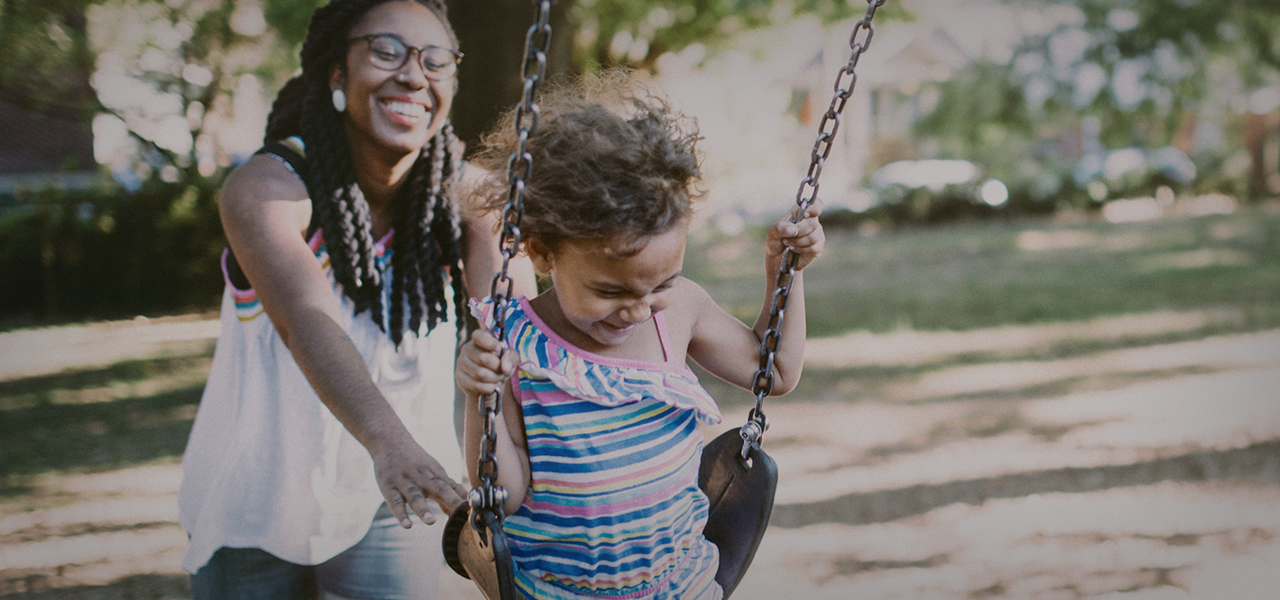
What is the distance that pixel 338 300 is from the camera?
2150 mm

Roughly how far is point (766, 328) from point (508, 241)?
605 millimetres

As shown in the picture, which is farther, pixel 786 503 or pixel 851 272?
pixel 851 272

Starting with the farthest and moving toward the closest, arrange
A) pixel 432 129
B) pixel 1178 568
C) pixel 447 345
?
pixel 1178 568 → pixel 447 345 → pixel 432 129

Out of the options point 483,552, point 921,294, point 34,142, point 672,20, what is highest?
point 672,20

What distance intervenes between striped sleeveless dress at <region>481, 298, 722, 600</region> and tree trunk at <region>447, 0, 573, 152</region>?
3.34 metres

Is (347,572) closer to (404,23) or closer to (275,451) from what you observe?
(275,451)

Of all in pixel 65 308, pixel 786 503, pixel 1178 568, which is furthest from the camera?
pixel 65 308

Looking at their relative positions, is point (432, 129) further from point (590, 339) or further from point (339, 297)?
point (590, 339)

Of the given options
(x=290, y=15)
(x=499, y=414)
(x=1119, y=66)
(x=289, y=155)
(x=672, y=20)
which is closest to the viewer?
(x=499, y=414)

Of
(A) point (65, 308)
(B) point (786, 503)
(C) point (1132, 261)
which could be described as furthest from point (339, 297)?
(C) point (1132, 261)

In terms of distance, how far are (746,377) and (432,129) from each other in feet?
2.72

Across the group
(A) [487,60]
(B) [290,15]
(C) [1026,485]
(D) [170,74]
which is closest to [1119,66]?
(B) [290,15]

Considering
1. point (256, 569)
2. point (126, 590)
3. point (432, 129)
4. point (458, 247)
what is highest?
point (432, 129)

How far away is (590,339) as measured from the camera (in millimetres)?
1805
